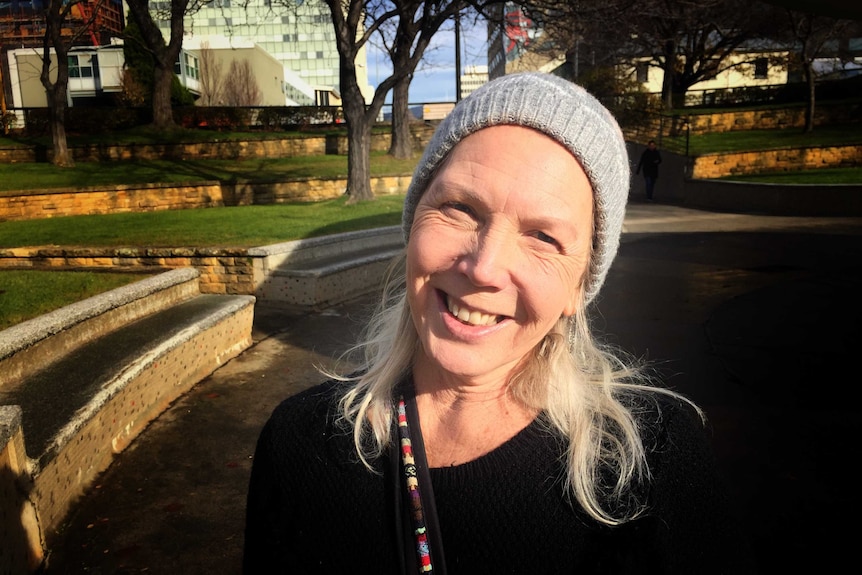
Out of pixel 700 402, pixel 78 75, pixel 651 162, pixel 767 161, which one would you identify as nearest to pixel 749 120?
pixel 767 161

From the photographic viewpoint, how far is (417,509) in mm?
1314

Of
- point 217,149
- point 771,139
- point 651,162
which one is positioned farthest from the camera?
point 771,139

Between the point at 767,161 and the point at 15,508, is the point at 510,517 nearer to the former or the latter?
the point at 15,508

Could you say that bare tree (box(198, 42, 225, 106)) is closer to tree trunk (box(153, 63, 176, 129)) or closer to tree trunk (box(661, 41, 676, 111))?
tree trunk (box(153, 63, 176, 129))

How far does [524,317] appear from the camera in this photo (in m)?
1.40

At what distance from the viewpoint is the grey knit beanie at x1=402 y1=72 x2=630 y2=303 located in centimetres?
133

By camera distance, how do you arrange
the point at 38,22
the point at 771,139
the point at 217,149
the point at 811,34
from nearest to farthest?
the point at 217,149, the point at 811,34, the point at 771,139, the point at 38,22

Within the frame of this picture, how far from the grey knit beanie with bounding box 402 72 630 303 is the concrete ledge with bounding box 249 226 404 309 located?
19.6ft

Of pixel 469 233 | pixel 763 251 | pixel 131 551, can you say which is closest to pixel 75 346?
pixel 131 551

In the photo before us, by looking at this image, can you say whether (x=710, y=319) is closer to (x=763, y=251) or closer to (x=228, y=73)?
(x=763, y=251)

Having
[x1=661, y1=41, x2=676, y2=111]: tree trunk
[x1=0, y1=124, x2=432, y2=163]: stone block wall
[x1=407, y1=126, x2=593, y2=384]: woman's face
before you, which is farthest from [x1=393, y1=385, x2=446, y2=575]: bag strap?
[x1=661, y1=41, x2=676, y2=111]: tree trunk

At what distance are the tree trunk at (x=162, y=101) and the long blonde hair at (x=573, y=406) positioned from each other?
22331 millimetres

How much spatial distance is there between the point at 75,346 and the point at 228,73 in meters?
56.2

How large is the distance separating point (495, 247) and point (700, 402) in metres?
3.87
